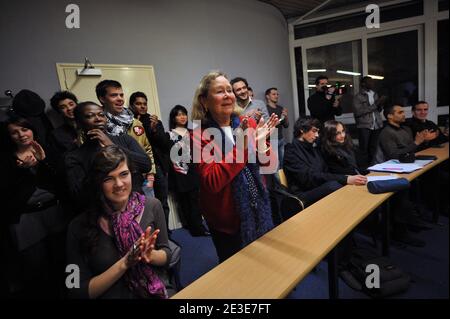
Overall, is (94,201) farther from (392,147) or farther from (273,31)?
(273,31)

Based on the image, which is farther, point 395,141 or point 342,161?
point 342,161

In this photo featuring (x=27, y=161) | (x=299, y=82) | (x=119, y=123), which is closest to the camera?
(x=27, y=161)

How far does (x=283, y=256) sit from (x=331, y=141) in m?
1.39

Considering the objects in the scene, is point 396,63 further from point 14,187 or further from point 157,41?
point 157,41

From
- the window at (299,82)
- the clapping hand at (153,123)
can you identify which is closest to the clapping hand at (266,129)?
the clapping hand at (153,123)

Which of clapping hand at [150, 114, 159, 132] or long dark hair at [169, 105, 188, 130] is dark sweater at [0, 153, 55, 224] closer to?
clapping hand at [150, 114, 159, 132]

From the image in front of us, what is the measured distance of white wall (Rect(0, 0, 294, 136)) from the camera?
6.16ft

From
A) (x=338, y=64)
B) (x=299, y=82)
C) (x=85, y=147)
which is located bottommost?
(x=85, y=147)

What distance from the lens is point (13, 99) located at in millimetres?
1559

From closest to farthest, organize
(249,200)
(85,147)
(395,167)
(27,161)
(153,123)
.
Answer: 1. (249,200)
2. (27,161)
3. (85,147)
4. (395,167)
5. (153,123)

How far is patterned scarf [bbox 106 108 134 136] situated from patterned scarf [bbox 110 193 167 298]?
77cm

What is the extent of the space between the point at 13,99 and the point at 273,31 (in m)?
3.19

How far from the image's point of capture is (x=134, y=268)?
969mm

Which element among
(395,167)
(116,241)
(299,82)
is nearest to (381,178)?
(395,167)
